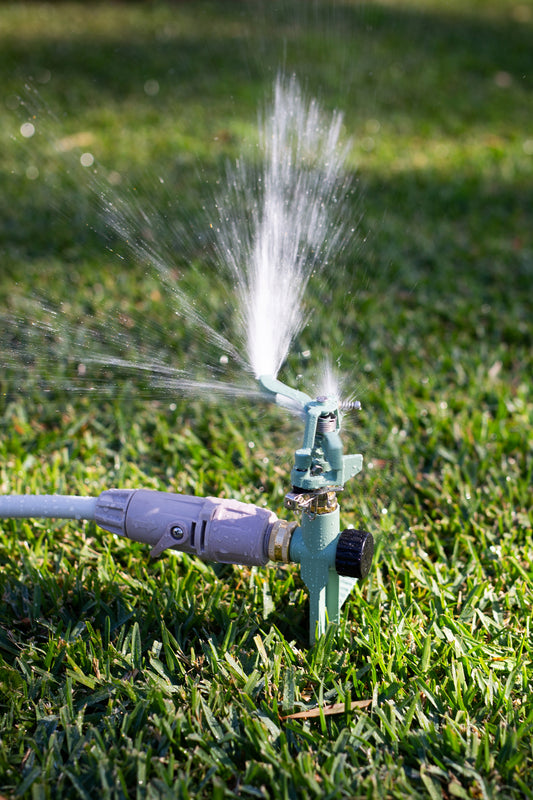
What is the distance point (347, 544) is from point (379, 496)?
2.35ft

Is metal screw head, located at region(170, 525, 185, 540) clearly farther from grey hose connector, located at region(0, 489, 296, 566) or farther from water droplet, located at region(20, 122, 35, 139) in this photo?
water droplet, located at region(20, 122, 35, 139)

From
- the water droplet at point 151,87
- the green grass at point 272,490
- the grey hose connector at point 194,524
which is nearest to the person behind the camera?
the green grass at point 272,490

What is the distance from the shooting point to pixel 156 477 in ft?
7.65

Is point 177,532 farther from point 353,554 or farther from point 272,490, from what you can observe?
point 272,490

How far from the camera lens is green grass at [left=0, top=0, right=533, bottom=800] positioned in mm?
1461

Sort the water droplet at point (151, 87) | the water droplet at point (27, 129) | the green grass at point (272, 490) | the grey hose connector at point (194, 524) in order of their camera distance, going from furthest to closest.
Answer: the water droplet at point (151, 87) → the water droplet at point (27, 129) → the grey hose connector at point (194, 524) → the green grass at point (272, 490)

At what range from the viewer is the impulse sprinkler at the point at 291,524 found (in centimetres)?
152

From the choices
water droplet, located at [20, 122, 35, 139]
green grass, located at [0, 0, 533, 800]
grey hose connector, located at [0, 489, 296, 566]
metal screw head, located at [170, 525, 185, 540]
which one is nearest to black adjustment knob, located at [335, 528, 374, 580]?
grey hose connector, located at [0, 489, 296, 566]

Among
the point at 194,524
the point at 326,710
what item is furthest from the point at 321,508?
the point at 326,710

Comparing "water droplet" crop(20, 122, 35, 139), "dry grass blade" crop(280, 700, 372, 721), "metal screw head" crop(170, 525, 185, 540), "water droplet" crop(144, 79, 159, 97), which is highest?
"water droplet" crop(144, 79, 159, 97)

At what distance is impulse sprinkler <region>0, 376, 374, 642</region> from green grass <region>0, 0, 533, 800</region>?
0.67 ft

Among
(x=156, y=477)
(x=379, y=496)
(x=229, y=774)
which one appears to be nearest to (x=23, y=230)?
(x=156, y=477)

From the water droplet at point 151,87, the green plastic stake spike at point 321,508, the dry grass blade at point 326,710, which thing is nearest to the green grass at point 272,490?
the dry grass blade at point 326,710

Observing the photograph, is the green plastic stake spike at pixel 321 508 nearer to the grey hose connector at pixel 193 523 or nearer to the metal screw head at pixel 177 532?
the grey hose connector at pixel 193 523
